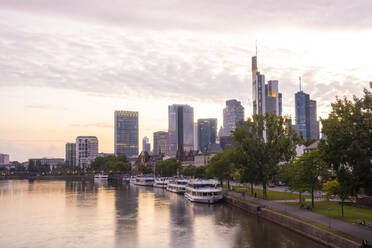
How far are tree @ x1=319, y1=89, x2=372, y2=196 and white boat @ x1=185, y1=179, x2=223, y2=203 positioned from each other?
5488 centimetres

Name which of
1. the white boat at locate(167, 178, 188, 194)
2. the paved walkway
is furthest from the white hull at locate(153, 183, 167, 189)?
the paved walkway

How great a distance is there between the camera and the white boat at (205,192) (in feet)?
308

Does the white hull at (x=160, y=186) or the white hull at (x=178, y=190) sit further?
the white hull at (x=160, y=186)

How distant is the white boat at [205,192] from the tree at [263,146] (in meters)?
11.5

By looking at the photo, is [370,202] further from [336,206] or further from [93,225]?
[93,225]

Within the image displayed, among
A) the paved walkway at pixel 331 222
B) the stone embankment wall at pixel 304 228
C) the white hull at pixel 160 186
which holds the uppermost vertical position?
the paved walkway at pixel 331 222

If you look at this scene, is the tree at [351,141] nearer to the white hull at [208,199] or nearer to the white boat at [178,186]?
the white hull at [208,199]

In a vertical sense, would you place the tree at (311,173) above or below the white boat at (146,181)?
above

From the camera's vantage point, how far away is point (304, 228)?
159ft

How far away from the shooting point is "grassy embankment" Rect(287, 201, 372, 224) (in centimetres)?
4969

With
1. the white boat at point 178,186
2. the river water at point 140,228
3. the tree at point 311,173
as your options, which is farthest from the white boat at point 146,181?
the tree at point 311,173

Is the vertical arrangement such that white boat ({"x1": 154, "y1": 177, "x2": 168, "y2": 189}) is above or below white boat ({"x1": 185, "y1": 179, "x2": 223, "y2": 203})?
below

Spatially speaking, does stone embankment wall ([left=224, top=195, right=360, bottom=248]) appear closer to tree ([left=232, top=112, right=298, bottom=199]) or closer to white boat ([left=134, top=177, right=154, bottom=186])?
tree ([left=232, top=112, right=298, bottom=199])

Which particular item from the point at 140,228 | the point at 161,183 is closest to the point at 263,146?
the point at 140,228
